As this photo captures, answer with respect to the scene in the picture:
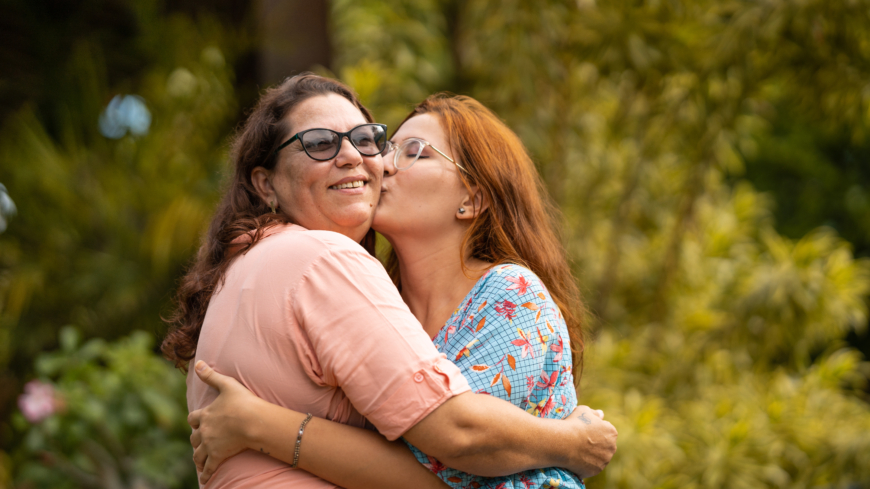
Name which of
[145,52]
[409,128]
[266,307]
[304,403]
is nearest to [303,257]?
[266,307]

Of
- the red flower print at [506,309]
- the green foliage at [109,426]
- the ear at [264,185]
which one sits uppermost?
the ear at [264,185]

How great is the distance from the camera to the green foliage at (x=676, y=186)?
4.57m

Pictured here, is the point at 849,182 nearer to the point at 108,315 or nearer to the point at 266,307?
the point at 108,315

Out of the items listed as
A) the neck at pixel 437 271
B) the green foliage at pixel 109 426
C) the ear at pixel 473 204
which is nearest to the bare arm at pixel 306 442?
the neck at pixel 437 271

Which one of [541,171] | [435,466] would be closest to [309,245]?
[435,466]

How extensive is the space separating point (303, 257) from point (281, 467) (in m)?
0.48

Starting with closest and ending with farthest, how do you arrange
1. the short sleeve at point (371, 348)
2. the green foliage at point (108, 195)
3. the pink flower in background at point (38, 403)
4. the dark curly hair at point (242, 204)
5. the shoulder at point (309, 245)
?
the short sleeve at point (371, 348), the shoulder at point (309, 245), the dark curly hair at point (242, 204), the pink flower in background at point (38, 403), the green foliage at point (108, 195)

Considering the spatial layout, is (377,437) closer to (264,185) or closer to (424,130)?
(264,185)

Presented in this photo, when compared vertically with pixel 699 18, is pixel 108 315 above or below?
below

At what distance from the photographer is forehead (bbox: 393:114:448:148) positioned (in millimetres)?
2111

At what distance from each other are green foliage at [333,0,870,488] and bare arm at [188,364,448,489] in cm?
284

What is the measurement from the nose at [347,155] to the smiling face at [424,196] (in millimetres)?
262

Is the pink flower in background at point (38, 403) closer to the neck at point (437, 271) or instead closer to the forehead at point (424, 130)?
the neck at point (437, 271)

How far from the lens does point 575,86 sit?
219 inches
